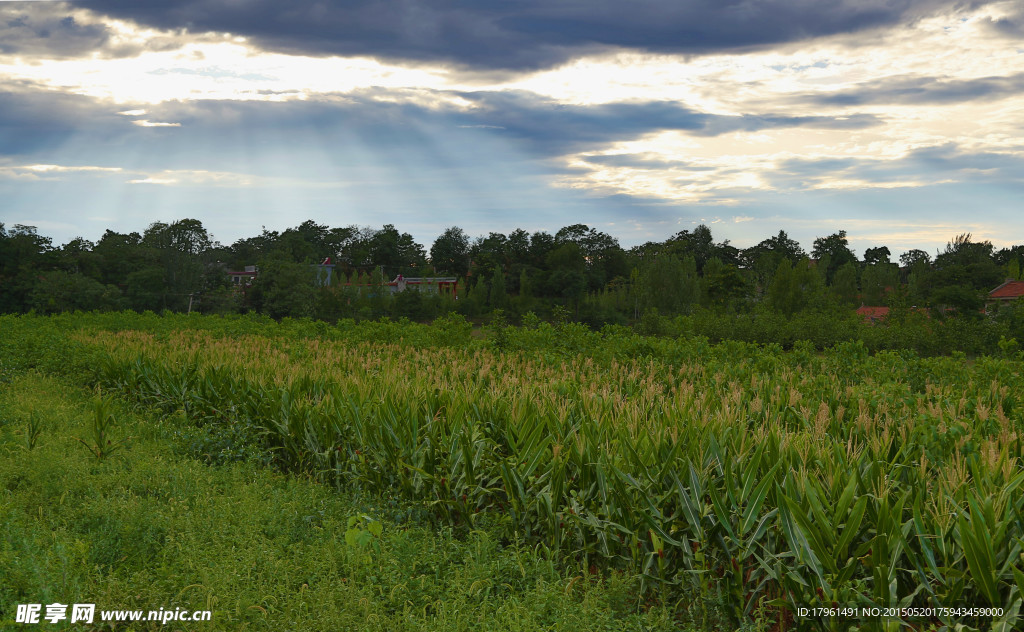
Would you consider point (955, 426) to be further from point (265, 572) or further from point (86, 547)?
point (86, 547)

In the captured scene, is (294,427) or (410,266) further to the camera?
(410,266)

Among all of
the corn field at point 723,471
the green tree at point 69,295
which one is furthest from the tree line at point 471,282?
the corn field at point 723,471

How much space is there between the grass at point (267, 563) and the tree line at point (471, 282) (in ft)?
27.4

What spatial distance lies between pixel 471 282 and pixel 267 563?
37770mm

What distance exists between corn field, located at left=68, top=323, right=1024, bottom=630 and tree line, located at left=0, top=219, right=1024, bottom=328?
270 inches

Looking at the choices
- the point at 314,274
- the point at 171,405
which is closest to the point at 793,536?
the point at 171,405

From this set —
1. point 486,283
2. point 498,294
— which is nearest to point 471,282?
point 486,283

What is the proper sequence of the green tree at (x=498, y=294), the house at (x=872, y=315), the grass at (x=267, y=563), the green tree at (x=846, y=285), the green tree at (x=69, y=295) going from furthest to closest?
the green tree at (x=846, y=285)
the green tree at (x=498, y=294)
the green tree at (x=69, y=295)
the house at (x=872, y=315)
the grass at (x=267, y=563)

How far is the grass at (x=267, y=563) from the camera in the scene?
3.57 meters

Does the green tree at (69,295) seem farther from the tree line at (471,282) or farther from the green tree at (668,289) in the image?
the green tree at (668,289)

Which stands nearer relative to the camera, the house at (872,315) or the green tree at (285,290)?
the house at (872,315)

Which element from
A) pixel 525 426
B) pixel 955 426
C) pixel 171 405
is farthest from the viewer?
pixel 171 405

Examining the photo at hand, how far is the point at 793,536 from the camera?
10.7 ft

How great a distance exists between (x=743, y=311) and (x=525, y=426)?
23.2m
